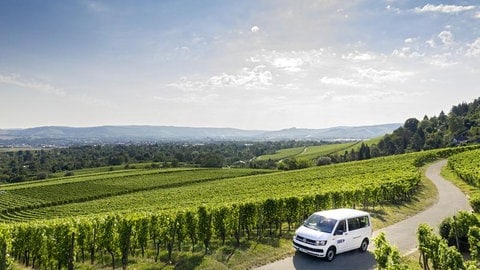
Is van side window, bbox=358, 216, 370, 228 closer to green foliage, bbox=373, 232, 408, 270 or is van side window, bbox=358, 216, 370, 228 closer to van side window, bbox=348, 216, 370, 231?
van side window, bbox=348, 216, 370, 231

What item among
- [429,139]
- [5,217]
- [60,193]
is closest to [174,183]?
[60,193]

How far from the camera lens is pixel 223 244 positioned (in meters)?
20.3

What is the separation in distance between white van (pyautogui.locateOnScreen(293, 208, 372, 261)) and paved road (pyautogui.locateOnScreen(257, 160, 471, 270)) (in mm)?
478

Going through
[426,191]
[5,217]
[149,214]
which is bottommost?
[5,217]

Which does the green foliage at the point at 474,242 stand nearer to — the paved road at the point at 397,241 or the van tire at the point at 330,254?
the paved road at the point at 397,241

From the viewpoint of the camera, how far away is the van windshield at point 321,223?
17781 mm

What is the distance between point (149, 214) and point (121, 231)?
2.20m

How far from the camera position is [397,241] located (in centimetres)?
2150

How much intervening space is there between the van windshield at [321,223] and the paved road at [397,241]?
1.57m

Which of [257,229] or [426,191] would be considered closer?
[257,229]

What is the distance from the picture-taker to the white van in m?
17.3

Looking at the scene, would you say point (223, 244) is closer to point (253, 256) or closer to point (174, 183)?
point (253, 256)

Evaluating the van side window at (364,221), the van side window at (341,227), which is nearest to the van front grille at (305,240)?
the van side window at (341,227)

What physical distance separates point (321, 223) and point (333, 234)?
0.90 metres
